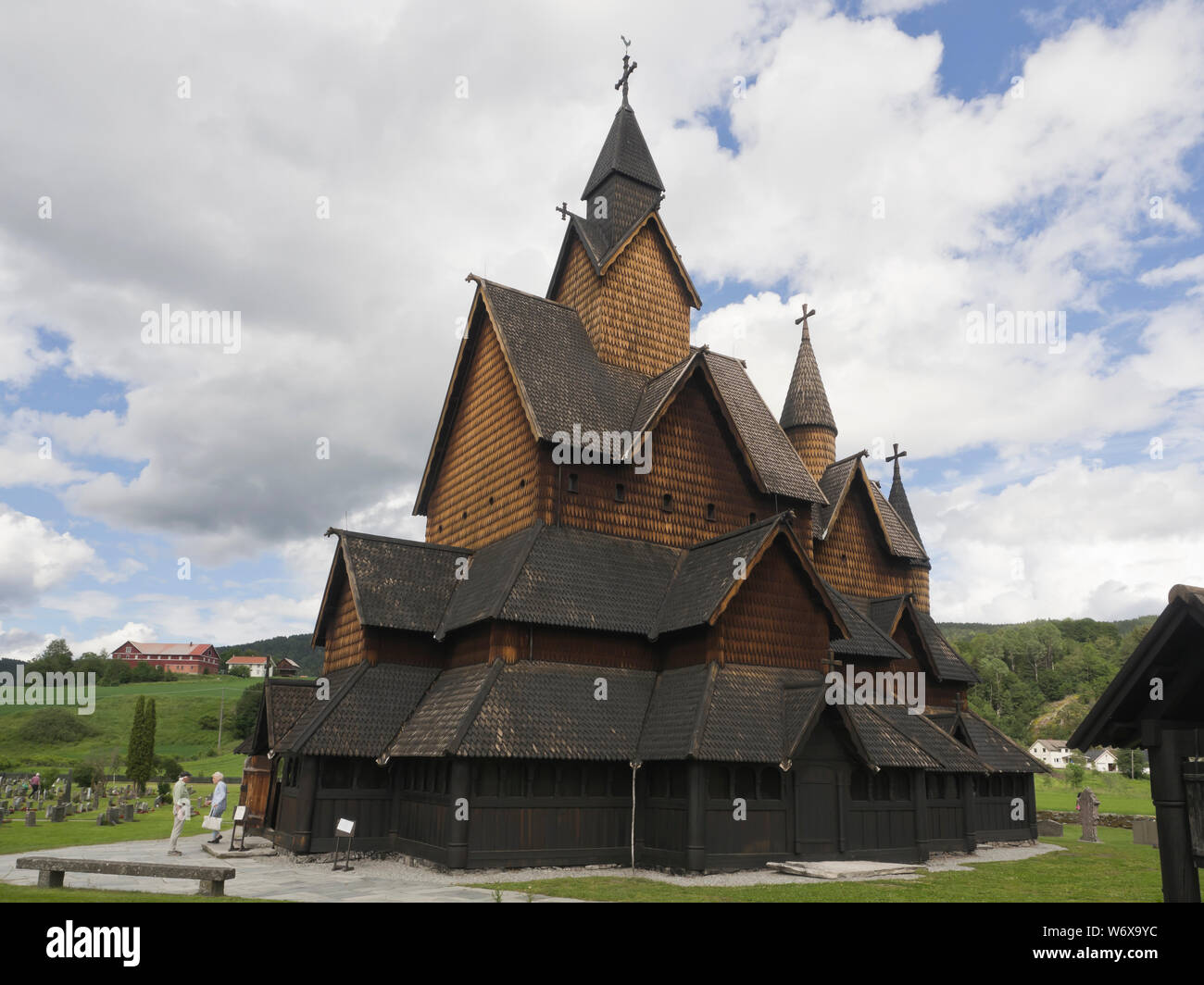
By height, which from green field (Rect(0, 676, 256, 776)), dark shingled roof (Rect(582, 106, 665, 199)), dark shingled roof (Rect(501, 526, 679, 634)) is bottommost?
green field (Rect(0, 676, 256, 776))

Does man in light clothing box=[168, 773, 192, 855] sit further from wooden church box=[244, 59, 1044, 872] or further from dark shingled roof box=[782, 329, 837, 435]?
dark shingled roof box=[782, 329, 837, 435]

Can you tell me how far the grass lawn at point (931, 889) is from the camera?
15.5 metres

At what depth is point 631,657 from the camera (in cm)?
2297

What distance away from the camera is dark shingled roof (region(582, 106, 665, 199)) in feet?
103

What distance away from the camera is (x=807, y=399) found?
37156mm

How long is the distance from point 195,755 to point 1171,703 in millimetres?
95444

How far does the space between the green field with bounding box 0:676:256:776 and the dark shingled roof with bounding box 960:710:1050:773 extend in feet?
188
